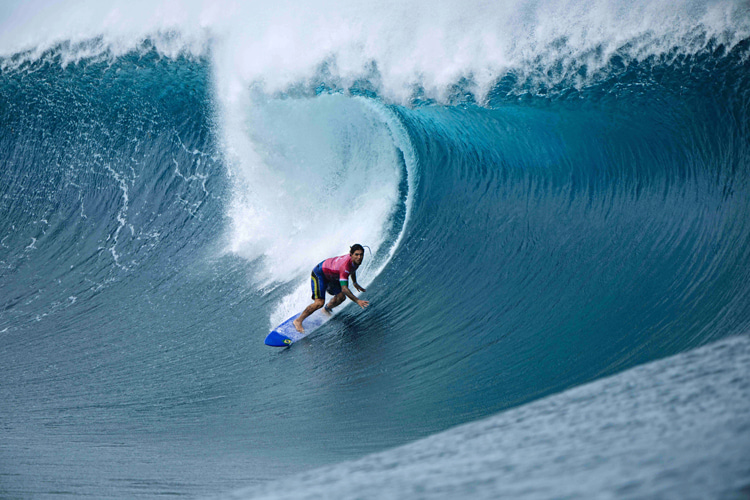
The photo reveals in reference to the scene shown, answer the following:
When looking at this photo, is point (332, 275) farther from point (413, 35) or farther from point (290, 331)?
point (413, 35)

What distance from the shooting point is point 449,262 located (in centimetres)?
681

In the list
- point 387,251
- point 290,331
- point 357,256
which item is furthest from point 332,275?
point 387,251

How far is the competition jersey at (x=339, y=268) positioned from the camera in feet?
19.2

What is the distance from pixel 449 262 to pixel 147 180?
6047 mm

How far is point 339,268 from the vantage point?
5973 mm

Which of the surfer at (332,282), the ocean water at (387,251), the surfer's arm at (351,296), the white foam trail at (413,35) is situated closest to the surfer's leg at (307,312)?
the surfer at (332,282)

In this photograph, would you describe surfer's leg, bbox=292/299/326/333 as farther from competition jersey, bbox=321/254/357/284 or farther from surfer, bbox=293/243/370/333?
competition jersey, bbox=321/254/357/284

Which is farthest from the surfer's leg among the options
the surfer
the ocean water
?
the ocean water

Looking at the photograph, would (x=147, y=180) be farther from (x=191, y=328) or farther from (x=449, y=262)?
(x=449, y=262)

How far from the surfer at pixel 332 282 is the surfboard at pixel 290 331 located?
0.28 ft

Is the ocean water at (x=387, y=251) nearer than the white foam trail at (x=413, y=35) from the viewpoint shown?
Yes

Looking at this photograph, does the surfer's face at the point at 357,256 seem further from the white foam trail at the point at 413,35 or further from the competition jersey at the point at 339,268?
the white foam trail at the point at 413,35

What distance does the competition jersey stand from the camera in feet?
19.2

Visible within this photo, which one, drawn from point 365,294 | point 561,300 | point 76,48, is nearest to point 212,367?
point 365,294
